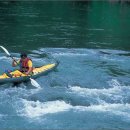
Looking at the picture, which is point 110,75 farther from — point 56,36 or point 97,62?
point 56,36

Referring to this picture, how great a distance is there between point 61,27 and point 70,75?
19267 mm

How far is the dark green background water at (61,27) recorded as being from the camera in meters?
34.4

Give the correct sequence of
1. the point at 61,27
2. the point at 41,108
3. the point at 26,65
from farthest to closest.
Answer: the point at 61,27
the point at 26,65
the point at 41,108

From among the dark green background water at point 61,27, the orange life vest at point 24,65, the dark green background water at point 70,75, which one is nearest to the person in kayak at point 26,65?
the orange life vest at point 24,65

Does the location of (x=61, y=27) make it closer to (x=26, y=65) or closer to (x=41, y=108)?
(x=26, y=65)

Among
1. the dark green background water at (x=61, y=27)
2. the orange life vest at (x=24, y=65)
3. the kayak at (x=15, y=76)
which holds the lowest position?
the dark green background water at (x=61, y=27)

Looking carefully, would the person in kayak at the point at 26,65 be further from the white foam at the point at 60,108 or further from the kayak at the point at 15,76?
the white foam at the point at 60,108

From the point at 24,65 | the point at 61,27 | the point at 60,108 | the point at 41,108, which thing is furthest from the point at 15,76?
the point at 61,27

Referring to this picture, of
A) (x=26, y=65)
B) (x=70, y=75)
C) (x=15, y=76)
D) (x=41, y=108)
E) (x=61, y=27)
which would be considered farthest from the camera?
(x=61, y=27)

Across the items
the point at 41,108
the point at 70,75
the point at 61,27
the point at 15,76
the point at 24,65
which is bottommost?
the point at 61,27

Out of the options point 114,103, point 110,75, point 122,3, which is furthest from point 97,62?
point 122,3

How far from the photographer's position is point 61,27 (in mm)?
42688

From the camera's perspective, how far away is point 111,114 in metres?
18.0

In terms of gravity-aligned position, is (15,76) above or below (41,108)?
above
